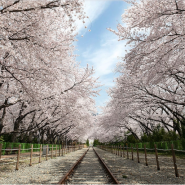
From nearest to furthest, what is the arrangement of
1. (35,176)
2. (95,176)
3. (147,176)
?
(147,176)
(35,176)
(95,176)

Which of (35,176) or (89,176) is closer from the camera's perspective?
(35,176)

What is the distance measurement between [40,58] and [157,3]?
512 cm

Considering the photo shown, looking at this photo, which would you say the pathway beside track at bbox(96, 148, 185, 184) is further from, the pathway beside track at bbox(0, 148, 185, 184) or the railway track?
the railway track

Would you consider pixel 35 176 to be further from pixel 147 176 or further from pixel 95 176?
pixel 147 176

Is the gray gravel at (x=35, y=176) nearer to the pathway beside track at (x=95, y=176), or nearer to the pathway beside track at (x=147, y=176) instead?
the pathway beside track at (x=95, y=176)

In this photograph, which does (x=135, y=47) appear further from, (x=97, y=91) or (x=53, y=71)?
(x=97, y=91)

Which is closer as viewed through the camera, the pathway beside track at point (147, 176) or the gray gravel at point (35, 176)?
the pathway beside track at point (147, 176)

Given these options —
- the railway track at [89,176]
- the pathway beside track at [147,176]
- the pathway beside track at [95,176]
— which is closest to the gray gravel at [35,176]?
the pathway beside track at [95,176]

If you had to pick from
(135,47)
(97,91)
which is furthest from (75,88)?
(135,47)

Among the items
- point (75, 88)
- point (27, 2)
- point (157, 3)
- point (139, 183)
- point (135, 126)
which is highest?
point (157, 3)

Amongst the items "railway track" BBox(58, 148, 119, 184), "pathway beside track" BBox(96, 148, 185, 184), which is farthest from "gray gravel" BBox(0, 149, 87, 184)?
"pathway beside track" BBox(96, 148, 185, 184)

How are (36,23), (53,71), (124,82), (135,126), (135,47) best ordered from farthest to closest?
(135,126), (124,82), (53,71), (135,47), (36,23)

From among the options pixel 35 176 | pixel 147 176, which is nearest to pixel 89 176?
pixel 35 176

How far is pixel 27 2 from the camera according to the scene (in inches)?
191
